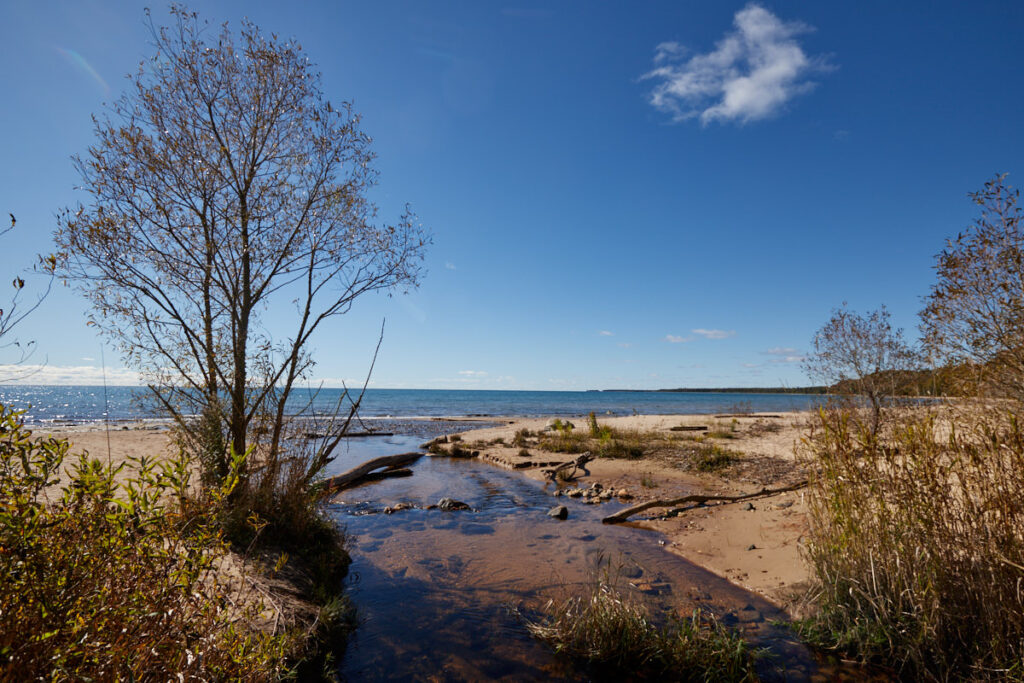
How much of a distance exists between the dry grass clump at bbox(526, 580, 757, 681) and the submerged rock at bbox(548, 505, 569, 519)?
17.5 feet

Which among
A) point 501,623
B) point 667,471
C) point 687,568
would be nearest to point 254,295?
point 501,623

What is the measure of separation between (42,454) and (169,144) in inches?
280

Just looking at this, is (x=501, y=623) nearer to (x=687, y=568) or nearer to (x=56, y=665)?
(x=687, y=568)

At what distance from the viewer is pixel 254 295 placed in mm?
8148

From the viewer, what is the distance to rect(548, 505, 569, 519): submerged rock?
1109 cm

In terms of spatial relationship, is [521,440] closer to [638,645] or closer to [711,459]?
[711,459]

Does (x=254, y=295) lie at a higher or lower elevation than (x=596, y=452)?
higher

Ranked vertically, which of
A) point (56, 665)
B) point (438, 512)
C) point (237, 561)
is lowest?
point (438, 512)

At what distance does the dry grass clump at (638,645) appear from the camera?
16.1 ft

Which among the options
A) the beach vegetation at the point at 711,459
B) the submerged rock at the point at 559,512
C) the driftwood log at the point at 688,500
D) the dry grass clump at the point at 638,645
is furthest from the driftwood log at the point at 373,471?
the beach vegetation at the point at 711,459

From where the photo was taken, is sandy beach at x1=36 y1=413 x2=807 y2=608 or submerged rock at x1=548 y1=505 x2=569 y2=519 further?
submerged rock at x1=548 y1=505 x2=569 y2=519

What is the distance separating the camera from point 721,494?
1190cm

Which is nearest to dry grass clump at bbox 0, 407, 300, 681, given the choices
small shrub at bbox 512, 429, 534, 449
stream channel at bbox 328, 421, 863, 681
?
stream channel at bbox 328, 421, 863, 681

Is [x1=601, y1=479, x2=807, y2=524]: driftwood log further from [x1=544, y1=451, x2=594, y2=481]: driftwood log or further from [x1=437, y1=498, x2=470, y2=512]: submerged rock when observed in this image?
[x1=544, y1=451, x2=594, y2=481]: driftwood log
